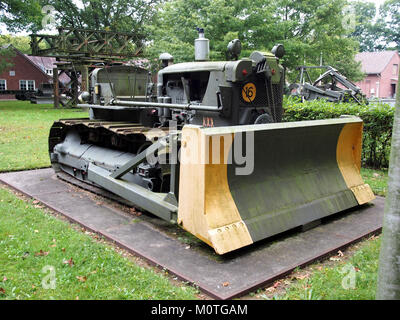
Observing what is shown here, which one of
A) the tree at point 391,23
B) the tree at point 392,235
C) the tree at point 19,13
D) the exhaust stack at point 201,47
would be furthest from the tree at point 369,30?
the tree at point 392,235

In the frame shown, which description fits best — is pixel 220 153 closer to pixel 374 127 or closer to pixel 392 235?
pixel 392 235

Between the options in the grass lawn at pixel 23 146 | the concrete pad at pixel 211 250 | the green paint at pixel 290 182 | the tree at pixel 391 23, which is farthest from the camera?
the tree at pixel 391 23

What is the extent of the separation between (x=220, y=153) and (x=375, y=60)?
48.9m

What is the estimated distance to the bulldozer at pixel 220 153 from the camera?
380cm

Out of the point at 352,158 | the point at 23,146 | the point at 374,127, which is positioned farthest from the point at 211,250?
the point at 23,146

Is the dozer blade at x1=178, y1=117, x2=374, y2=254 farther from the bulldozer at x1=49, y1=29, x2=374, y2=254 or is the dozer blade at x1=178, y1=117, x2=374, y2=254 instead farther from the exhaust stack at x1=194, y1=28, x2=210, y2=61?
the exhaust stack at x1=194, y1=28, x2=210, y2=61

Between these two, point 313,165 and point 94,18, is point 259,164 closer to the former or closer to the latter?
point 313,165

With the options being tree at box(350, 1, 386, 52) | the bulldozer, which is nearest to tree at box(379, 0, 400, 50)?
tree at box(350, 1, 386, 52)

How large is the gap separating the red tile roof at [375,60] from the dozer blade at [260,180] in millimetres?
43617

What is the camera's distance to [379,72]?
4450 centimetres

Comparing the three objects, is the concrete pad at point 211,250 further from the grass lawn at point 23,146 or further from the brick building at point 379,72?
the brick building at point 379,72

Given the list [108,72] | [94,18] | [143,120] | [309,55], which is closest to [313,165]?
[143,120]

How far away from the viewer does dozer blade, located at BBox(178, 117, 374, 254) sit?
3.73m
